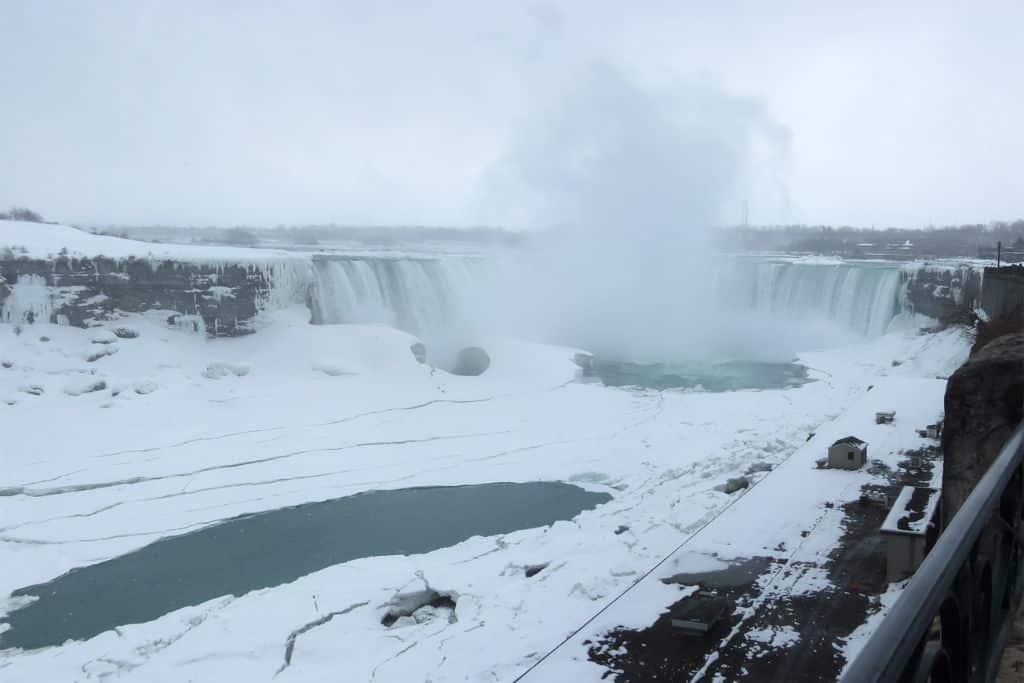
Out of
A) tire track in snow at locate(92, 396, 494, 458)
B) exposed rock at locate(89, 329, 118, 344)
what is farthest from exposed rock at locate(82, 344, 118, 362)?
tire track in snow at locate(92, 396, 494, 458)

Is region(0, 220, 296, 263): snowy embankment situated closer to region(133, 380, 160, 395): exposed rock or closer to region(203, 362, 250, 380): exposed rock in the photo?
region(203, 362, 250, 380): exposed rock

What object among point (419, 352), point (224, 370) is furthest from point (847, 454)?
point (224, 370)

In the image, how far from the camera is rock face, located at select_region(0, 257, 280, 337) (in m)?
23.0

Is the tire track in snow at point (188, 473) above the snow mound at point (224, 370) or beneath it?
beneath

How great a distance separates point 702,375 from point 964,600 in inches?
1045

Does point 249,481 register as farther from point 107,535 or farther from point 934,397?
point 934,397

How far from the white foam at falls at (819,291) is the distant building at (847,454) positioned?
2135 cm

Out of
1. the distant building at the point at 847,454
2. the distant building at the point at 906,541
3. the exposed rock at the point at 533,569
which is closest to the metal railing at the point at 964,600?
the distant building at the point at 906,541

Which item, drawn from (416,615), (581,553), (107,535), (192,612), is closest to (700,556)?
(581,553)

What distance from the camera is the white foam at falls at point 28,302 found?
74.7 ft

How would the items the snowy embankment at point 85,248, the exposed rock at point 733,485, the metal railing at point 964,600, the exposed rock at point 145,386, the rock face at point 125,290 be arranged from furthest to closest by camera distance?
1. the snowy embankment at point 85,248
2. the rock face at point 125,290
3. the exposed rock at point 145,386
4. the exposed rock at point 733,485
5. the metal railing at point 964,600

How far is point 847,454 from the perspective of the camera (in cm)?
1334

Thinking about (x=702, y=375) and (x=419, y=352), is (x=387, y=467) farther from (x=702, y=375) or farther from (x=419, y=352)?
(x=702, y=375)

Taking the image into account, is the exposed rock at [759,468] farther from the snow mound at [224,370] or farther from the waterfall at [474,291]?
the waterfall at [474,291]
